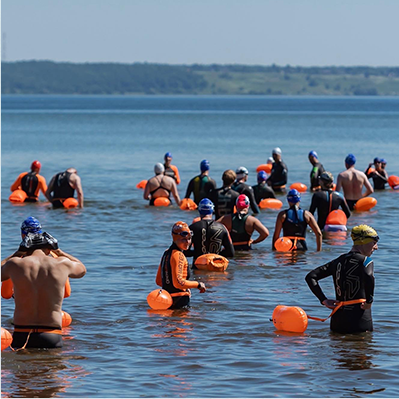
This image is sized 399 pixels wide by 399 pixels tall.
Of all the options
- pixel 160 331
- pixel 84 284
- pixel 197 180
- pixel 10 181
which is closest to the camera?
pixel 160 331

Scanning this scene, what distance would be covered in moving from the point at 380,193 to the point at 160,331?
1914 centimetres

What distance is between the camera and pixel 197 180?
22.4 metres

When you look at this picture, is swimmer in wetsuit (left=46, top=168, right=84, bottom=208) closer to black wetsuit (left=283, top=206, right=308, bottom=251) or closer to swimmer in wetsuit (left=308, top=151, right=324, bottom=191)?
swimmer in wetsuit (left=308, top=151, right=324, bottom=191)

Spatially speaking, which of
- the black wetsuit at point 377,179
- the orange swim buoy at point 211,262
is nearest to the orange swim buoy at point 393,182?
the black wetsuit at point 377,179

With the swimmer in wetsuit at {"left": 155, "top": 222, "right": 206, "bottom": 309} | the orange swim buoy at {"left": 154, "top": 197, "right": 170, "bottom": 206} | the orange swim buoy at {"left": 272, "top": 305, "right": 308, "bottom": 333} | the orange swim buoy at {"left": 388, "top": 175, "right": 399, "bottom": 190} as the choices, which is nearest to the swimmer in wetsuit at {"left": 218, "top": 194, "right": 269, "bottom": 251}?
the swimmer in wetsuit at {"left": 155, "top": 222, "right": 206, "bottom": 309}

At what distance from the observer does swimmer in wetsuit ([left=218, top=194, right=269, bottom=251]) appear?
16.3 metres

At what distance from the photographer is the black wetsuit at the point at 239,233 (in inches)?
649

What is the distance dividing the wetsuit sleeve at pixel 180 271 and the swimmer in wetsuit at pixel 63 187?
12.1 meters

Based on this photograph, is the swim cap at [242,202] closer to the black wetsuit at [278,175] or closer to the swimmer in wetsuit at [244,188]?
the swimmer in wetsuit at [244,188]

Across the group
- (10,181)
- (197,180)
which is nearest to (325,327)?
(197,180)

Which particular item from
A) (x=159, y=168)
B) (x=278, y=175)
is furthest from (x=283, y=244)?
(x=278, y=175)

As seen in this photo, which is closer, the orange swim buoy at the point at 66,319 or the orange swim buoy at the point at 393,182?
the orange swim buoy at the point at 66,319

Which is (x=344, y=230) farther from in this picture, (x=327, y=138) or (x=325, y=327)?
(x=327, y=138)

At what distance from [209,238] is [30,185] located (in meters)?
12.2
